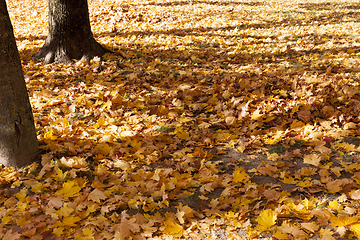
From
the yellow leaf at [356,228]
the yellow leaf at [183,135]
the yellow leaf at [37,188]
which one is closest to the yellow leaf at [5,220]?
the yellow leaf at [37,188]

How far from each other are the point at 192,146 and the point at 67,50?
3802mm

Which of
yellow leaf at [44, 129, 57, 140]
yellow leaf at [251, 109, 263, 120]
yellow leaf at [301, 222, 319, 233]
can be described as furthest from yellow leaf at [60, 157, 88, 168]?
yellow leaf at [251, 109, 263, 120]

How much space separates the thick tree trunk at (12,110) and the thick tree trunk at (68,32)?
10.4 ft

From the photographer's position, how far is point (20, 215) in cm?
245

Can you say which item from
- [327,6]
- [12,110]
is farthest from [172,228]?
[327,6]

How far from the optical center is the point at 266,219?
7.77 ft

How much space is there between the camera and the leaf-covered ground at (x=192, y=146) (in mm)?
2408

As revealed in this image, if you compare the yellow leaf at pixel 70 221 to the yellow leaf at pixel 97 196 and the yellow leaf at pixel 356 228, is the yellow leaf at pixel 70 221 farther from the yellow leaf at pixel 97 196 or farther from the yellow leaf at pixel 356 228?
the yellow leaf at pixel 356 228

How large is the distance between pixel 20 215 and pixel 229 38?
726 centimetres

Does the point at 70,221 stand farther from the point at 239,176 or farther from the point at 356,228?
the point at 356,228

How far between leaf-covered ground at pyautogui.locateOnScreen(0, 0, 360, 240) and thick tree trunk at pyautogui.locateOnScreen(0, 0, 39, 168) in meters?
0.18

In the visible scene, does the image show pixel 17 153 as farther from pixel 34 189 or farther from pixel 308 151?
pixel 308 151

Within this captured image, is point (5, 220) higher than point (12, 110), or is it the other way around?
point (12, 110)

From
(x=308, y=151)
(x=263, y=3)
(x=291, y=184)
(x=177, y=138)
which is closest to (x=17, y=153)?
(x=177, y=138)
